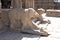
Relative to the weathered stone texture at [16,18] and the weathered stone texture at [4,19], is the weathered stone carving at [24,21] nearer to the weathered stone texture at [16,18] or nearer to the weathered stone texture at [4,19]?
the weathered stone texture at [16,18]

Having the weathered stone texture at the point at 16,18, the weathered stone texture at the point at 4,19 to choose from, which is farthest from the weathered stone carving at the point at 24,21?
the weathered stone texture at the point at 4,19

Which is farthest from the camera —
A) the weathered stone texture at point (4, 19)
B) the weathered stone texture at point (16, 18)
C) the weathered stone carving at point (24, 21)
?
the weathered stone texture at point (4, 19)

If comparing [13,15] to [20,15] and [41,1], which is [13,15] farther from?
[41,1]

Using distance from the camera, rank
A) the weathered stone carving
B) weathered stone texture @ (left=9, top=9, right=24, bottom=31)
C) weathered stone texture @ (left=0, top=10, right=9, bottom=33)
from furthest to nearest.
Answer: weathered stone texture @ (left=0, top=10, right=9, bottom=33) → weathered stone texture @ (left=9, top=9, right=24, bottom=31) → the weathered stone carving

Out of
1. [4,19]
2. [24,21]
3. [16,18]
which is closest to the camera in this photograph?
[24,21]

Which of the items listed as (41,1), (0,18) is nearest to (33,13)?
(0,18)

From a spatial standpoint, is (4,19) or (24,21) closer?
(24,21)

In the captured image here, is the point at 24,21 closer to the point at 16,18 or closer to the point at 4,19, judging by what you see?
the point at 16,18

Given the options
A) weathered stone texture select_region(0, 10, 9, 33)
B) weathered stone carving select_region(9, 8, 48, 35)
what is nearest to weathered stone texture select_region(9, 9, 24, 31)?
weathered stone carving select_region(9, 8, 48, 35)

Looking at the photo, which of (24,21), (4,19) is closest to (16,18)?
(24,21)

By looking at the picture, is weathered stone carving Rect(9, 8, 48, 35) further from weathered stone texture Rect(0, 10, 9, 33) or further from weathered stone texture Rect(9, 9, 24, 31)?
weathered stone texture Rect(0, 10, 9, 33)

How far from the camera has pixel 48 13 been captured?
33.9ft

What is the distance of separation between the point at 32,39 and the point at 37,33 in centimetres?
49

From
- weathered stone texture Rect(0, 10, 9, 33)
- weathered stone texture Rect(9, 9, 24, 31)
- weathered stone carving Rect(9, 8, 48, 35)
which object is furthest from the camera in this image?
weathered stone texture Rect(0, 10, 9, 33)
